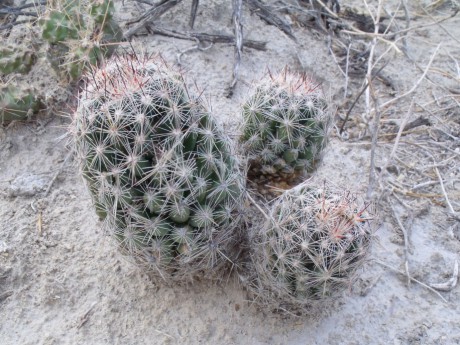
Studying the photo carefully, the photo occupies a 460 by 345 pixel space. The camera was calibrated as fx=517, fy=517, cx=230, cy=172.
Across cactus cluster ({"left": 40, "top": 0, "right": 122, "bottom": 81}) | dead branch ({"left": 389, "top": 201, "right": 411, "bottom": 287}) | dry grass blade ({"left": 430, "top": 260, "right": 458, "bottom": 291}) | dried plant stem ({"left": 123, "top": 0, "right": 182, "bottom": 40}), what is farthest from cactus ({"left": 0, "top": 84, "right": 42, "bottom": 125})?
dry grass blade ({"left": 430, "top": 260, "right": 458, "bottom": 291})

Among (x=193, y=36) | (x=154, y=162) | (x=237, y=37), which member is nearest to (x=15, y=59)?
(x=193, y=36)

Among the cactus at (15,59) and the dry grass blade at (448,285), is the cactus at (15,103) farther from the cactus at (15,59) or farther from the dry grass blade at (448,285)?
the dry grass blade at (448,285)

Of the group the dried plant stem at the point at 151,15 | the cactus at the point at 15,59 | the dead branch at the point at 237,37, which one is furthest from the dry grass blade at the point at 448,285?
the cactus at the point at 15,59

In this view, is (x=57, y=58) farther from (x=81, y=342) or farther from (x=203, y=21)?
(x=81, y=342)

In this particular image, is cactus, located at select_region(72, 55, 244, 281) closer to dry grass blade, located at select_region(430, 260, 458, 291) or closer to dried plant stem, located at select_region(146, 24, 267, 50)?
dry grass blade, located at select_region(430, 260, 458, 291)

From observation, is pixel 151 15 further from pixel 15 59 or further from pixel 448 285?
pixel 448 285
